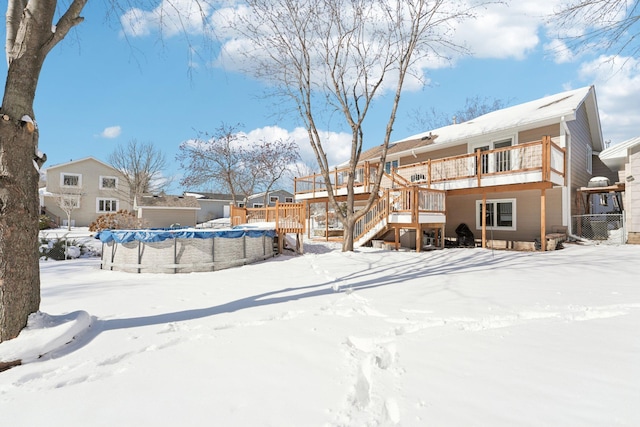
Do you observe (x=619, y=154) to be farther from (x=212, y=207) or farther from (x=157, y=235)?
(x=212, y=207)

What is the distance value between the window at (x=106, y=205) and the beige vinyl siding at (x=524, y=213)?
31924 mm

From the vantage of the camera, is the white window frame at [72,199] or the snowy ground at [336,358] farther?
the white window frame at [72,199]

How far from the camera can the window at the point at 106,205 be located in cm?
2947

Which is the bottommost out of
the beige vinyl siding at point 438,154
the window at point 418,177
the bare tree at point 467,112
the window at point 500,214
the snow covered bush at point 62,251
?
the snow covered bush at point 62,251

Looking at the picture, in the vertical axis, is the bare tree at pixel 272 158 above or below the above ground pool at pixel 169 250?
above

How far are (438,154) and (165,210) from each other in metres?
24.8

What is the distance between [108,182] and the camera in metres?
30.2

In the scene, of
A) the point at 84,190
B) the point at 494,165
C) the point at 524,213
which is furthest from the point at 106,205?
the point at 524,213

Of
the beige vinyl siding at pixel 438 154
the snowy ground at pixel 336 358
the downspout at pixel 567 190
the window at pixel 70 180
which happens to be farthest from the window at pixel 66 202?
the downspout at pixel 567 190

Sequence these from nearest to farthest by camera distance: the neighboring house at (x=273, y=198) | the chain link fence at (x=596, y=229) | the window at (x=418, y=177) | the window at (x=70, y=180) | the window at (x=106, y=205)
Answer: the chain link fence at (x=596, y=229) < the window at (x=418, y=177) < the window at (x=70, y=180) < the window at (x=106, y=205) < the neighboring house at (x=273, y=198)

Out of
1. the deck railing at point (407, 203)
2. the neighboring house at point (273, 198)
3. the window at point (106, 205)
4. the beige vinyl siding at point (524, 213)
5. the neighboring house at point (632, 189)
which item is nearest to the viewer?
the neighboring house at point (632, 189)

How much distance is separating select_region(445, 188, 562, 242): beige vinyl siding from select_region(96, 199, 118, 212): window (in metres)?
31.9

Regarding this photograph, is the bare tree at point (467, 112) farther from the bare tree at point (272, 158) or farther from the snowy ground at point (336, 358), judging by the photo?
the snowy ground at point (336, 358)

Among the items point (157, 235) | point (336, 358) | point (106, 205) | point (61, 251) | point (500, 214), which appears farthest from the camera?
point (106, 205)
